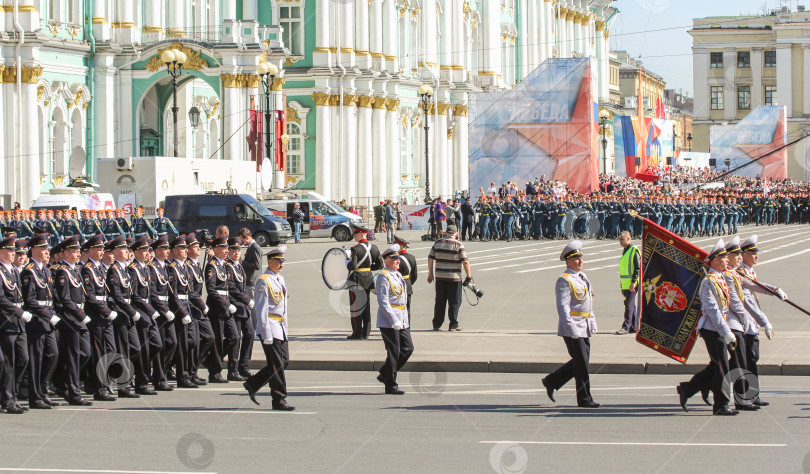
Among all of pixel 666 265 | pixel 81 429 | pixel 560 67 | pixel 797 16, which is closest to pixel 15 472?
pixel 81 429

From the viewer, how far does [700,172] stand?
9075cm

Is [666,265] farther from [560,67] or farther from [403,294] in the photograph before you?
[560,67]

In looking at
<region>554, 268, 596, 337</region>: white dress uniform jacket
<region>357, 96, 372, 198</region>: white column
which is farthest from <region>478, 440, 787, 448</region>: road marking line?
<region>357, 96, 372, 198</region>: white column

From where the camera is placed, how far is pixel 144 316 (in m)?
14.2

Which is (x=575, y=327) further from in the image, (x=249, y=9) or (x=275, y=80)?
(x=249, y=9)

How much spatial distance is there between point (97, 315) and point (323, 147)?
45172 millimetres

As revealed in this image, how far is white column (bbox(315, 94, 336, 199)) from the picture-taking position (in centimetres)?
5862

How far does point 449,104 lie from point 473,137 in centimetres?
1763

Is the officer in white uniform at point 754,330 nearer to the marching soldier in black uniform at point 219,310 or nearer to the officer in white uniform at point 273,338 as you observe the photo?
the officer in white uniform at point 273,338

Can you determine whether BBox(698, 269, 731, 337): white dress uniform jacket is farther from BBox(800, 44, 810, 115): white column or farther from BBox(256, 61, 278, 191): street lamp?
BBox(800, 44, 810, 115): white column

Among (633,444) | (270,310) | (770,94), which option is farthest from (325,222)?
(770,94)

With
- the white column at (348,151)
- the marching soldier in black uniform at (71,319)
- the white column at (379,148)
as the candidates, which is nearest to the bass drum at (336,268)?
the marching soldier in black uniform at (71,319)

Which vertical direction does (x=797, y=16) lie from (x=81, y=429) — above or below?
above

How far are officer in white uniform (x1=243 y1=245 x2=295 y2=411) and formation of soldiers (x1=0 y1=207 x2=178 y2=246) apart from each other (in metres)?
18.5
